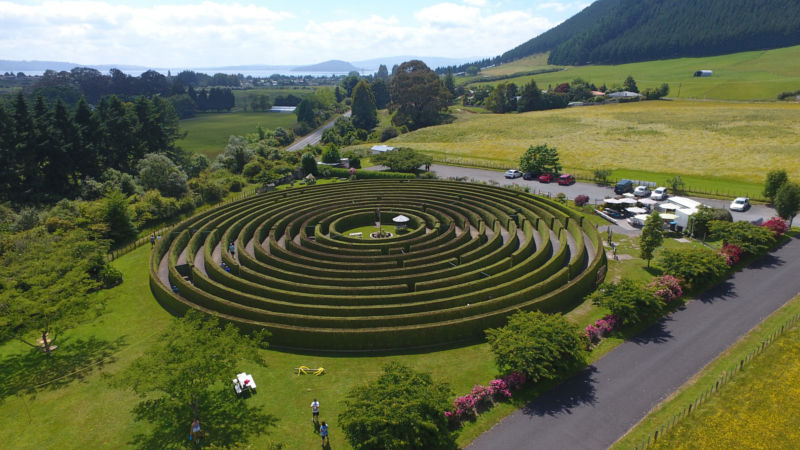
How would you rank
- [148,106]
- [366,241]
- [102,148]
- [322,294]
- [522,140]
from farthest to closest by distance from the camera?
[522,140] → [148,106] → [102,148] → [366,241] → [322,294]

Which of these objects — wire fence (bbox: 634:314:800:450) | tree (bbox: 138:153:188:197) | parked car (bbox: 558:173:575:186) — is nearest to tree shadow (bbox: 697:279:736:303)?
wire fence (bbox: 634:314:800:450)

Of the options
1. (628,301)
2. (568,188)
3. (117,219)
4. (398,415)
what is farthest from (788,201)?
(117,219)

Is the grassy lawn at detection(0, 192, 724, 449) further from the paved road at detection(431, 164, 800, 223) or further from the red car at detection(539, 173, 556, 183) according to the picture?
the red car at detection(539, 173, 556, 183)

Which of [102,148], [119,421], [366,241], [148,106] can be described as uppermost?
[148,106]

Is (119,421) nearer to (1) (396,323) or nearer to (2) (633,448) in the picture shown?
(1) (396,323)

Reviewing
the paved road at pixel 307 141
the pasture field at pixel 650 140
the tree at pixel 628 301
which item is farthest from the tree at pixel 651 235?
the paved road at pixel 307 141

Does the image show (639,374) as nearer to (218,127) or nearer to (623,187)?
(623,187)

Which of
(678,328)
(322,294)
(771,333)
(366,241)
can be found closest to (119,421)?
(322,294)

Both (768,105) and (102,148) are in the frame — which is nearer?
(102,148)
